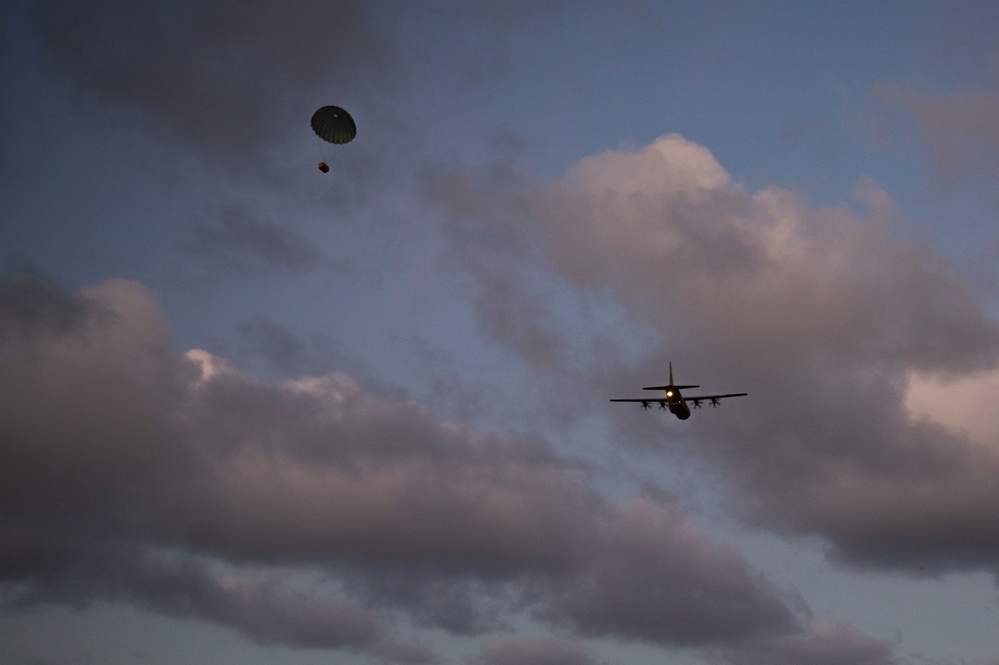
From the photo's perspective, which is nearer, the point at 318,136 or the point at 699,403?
the point at 318,136

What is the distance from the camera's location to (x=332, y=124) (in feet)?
341

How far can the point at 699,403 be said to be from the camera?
14250 centimetres

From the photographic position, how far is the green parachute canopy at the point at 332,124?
340ft

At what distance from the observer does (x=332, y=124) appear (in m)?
104

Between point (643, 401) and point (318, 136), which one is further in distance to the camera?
point (643, 401)

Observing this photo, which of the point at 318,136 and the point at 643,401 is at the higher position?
the point at 318,136

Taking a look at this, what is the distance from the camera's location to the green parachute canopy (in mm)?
103500

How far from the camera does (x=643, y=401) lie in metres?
142

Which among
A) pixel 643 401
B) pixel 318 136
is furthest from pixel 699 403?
pixel 318 136

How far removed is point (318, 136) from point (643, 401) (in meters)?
71.5

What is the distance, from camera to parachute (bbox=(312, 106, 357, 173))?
10350 centimetres

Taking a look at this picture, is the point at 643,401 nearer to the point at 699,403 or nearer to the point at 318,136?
the point at 699,403

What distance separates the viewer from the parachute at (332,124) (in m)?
104

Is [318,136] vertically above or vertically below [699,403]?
above
